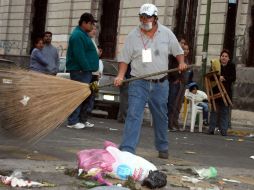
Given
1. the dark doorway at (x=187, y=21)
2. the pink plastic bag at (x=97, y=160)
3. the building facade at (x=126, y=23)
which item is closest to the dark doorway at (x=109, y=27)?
the building facade at (x=126, y=23)

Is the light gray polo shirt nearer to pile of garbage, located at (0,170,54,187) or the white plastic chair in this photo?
pile of garbage, located at (0,170,54,187)

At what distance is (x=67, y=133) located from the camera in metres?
9.62

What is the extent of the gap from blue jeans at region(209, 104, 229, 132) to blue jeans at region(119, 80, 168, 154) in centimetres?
568

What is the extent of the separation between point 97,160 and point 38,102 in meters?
0.92

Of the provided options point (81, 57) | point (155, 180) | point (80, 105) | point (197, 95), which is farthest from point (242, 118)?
point (155, 180)

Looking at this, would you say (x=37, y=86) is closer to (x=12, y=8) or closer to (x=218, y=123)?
(x=218, y=123)

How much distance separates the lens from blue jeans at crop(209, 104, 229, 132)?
512 inches

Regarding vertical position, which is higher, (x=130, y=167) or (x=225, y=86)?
(x=225, y=86)

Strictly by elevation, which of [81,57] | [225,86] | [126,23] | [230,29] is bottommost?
[225,86]

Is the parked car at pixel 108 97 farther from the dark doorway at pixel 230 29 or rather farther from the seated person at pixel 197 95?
the dark doorway at pixel 230 29

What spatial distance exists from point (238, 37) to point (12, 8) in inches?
641

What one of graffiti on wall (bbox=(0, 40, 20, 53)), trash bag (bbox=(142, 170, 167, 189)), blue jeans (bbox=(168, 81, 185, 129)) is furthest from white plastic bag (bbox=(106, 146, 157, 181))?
graffiti on wall (bbox=(0, 40, 20, 53))

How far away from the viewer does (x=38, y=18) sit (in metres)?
32.6

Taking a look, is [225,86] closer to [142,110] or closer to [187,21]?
[142,110]
